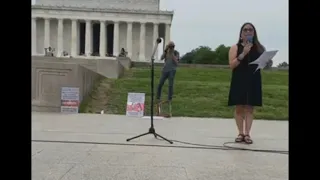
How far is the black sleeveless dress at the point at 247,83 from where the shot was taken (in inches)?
254

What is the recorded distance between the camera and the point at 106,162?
4688mm

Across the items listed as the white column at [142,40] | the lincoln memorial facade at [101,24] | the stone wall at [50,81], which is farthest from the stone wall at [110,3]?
the stone wall at [50,81]

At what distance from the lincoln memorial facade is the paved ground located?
209 feet

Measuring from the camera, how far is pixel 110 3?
73.8 metres

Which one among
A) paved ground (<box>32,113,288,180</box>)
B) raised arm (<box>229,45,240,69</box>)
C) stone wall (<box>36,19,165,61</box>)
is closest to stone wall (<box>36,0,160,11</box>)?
stone wall (<box>36,19,165,61</box>)

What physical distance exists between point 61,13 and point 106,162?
233 feet

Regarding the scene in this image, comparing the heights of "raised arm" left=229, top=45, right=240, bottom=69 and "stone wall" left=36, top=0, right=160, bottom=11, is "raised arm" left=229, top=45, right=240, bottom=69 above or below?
below

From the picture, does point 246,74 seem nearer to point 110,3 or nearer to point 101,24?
point 101,24

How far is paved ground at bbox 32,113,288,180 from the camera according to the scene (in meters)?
4.15

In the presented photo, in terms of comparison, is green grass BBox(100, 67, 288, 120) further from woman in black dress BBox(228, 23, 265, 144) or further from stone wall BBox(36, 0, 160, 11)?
stone wall BBox(36, 0, 160, 11)
